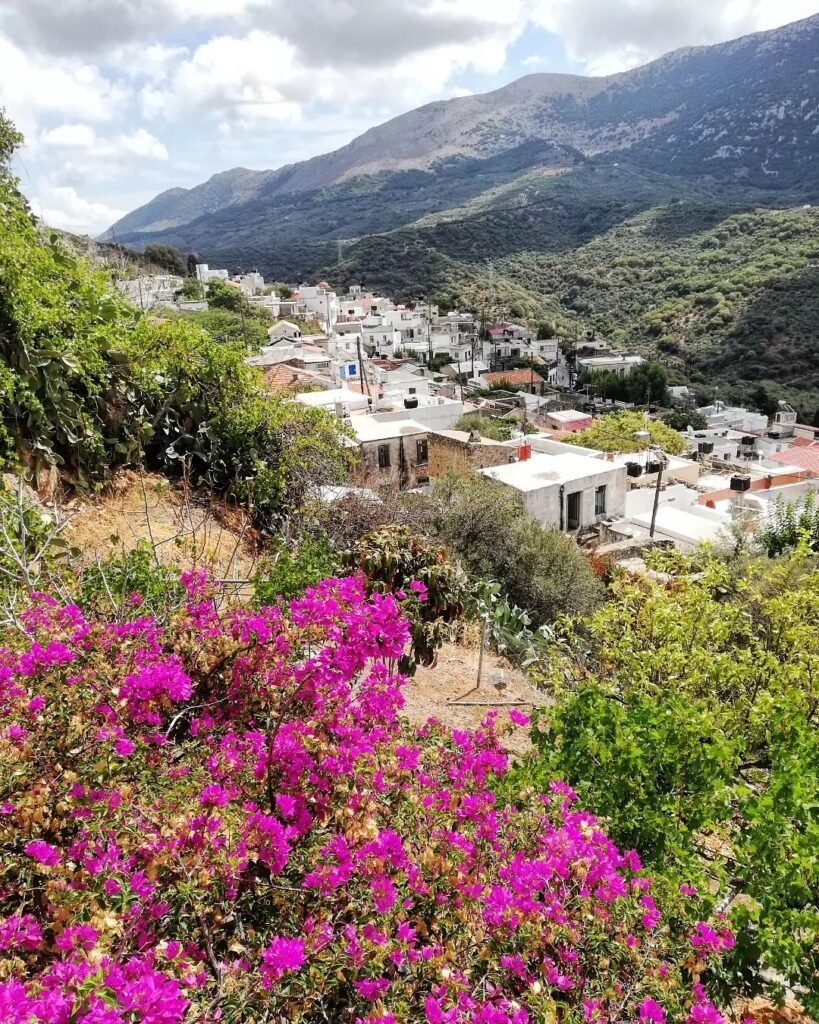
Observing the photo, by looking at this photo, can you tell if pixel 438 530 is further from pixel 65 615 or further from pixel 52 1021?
pixel 52 1021

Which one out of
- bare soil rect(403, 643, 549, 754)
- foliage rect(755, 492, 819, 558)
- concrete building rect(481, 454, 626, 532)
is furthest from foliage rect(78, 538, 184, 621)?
foliage rect(755, 492, 819, 558)

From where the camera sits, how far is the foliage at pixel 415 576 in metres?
5.88

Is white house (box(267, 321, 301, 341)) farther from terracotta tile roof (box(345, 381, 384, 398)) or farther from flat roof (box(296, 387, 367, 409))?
flat roof (box(296, 387, 367, 409))

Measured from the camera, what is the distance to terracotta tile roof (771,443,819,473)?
27761 millimetres

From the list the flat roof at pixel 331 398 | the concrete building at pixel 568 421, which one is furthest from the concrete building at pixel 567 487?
the concrete building at pixel 568 421

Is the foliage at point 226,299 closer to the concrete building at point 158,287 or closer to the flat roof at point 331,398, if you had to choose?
the concrete building at point 158,287

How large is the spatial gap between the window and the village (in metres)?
0.02

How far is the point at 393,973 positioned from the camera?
7.18ft

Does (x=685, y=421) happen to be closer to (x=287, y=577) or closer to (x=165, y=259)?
(x=287, y=577)

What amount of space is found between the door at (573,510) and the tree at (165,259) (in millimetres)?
50893

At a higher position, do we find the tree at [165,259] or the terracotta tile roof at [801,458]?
the tree at [165,259]

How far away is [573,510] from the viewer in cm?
1598

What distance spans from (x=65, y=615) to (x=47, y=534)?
2.10 meters

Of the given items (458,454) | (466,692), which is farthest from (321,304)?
(466,692)
